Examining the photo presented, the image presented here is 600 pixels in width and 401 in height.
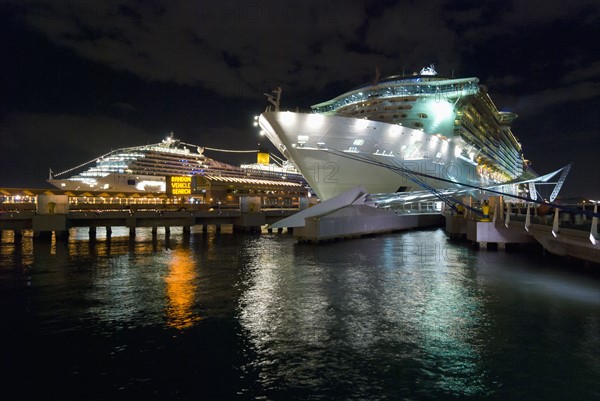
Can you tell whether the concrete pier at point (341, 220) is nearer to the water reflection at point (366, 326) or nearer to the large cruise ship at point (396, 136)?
the large cruise ship at point (396, 136)

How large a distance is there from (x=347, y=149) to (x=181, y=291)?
19.0m

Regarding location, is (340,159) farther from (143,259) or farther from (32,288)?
(32,288)

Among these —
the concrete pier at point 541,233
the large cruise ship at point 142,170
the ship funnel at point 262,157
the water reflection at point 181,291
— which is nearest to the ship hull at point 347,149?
the concrete pier at point 541,233

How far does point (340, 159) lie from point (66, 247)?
1858 cm

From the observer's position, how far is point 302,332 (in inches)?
377

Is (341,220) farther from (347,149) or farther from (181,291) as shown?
(181,291)

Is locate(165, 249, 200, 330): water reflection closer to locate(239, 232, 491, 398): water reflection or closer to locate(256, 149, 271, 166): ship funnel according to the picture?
locate(239, 232, 491, 398): water reflection

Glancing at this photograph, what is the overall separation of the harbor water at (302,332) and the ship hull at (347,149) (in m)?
12.5

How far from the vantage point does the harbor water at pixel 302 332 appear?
6.97 m

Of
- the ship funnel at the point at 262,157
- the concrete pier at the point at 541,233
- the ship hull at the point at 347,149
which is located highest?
the ship funnel at the point at 262,157

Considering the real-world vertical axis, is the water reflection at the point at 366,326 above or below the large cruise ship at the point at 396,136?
below

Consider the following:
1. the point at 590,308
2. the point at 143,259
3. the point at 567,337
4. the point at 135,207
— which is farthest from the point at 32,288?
the point at 135,207

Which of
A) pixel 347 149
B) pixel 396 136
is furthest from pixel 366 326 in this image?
pixel 396 136

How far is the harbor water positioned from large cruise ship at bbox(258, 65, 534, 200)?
6.41 m
